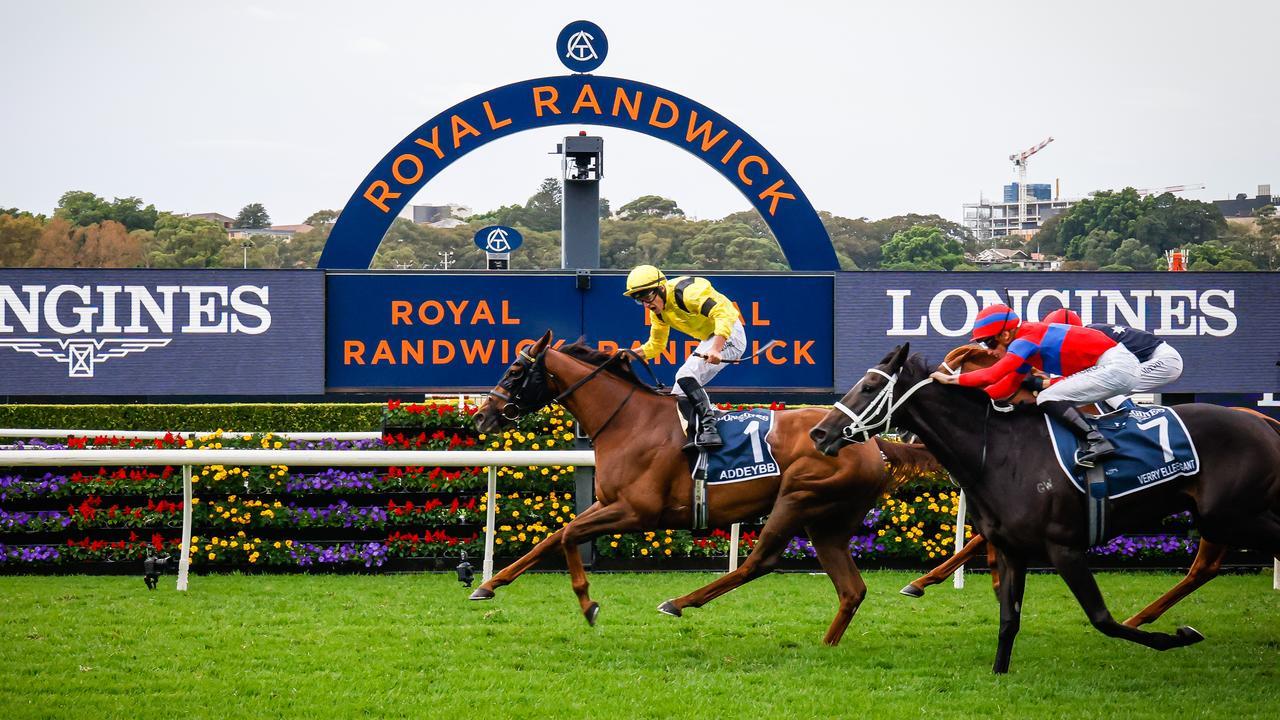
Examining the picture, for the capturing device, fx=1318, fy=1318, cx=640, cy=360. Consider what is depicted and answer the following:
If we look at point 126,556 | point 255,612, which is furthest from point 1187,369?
point 126,556

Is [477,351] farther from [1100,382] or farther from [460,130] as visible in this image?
[1100,382]

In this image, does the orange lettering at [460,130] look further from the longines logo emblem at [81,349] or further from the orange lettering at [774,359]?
the orange lettering at [774,359]

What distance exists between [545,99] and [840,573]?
552 centimetres

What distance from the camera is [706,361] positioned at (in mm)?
6621

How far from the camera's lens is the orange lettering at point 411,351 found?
30.5ft

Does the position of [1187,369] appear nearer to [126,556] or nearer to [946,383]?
[946,383]

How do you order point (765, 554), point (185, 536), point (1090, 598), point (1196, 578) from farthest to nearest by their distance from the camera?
point (185, 536) < point (1196, 578) < point (765, 554) < point (1090, 598)

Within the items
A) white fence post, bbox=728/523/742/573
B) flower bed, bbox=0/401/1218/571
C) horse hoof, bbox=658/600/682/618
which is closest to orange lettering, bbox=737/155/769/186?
flower bed, bbox=0/401/1218/571

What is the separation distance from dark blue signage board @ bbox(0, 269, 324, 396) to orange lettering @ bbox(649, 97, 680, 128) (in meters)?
2.96

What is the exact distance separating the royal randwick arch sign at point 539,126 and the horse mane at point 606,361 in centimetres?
396

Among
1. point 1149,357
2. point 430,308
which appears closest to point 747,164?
point 430,308

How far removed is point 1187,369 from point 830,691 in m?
5.64

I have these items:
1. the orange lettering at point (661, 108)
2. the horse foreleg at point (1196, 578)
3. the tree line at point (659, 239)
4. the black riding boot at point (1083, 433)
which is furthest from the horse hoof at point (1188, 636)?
the tree line at point (659, 239)

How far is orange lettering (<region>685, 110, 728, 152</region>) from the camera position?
34.7 ft
